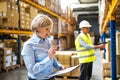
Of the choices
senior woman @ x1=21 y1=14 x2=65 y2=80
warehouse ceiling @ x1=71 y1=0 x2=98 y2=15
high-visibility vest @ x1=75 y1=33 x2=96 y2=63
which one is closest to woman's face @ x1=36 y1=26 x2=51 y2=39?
senior woman @ x1=21 y1=14 x2=65 y2=80

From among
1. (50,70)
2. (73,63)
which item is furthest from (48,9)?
(50,70)

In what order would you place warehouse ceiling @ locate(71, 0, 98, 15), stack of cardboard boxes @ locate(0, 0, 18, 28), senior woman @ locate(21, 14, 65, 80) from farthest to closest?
1. warehouse ceiling @ locate(71, 0, 98, 15)
2. stack of cardboard boxes @ locate(0, 0, 18, 28)
3. senior woman @ locate(21, 14, 65, 80)

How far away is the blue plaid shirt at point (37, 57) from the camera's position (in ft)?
7.30

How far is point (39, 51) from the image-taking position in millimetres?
2344

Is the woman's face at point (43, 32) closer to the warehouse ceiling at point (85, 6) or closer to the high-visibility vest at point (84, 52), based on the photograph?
the high-visibility vest at point (84, 52)

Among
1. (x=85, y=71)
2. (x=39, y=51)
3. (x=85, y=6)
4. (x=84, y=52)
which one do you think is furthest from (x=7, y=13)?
(x=85, y=6)

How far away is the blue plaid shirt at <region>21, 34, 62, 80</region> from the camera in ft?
7.30

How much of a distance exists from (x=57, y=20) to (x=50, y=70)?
38.7 feet

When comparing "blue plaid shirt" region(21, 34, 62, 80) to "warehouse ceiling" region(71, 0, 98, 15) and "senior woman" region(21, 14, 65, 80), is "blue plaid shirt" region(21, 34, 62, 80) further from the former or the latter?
"warehouse ceiling" region(71, 0, 98, 15)

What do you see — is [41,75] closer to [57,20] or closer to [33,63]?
[33,63]

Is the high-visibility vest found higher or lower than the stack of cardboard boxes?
lower

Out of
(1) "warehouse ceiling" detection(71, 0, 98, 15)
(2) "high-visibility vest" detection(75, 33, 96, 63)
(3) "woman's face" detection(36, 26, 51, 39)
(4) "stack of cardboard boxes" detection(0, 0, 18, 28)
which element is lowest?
(2) "high-visibility vest" detection(75, 33, 96, 63)

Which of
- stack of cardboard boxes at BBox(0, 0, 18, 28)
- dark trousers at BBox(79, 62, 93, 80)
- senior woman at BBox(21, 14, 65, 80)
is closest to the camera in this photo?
senior woman at BBox(21, 14, 65, 80)

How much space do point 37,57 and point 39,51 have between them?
0.21 ft
